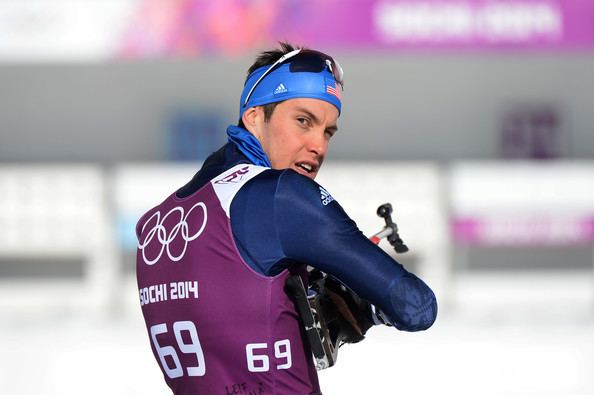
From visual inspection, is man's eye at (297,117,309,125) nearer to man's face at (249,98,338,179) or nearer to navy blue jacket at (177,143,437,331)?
man's face at (249,98,338,179)

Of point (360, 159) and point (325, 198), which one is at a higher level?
point (360, 159)

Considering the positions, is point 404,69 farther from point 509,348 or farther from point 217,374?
point 217,374

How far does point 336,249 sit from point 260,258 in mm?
156

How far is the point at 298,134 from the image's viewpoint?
2459mm

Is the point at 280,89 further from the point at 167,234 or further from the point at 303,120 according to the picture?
the point at 167,234

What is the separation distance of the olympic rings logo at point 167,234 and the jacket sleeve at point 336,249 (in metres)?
0.21

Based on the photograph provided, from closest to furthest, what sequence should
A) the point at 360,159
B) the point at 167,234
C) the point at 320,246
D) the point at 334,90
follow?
the point at 320,246
the point at 167,234
the point at 334,90
the point at 360,159

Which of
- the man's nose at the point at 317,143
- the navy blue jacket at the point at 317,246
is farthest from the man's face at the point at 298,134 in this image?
the navy blue jacket at the point at 317,246

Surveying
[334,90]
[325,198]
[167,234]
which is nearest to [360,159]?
[334,90]

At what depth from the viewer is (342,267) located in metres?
2.21

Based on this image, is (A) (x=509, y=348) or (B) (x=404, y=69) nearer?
(A) (x=509, y=348)

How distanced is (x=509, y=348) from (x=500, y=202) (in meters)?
3.34

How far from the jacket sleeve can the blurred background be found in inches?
136

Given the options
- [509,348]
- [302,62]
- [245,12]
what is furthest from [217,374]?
[245,12]
